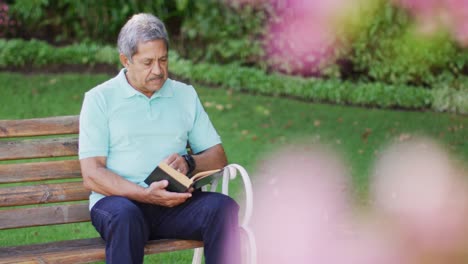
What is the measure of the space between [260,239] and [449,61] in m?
4.99

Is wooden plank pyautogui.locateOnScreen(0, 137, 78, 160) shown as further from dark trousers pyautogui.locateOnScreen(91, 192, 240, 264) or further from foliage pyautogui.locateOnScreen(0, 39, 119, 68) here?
foliage pyautogui.locateOnScreen(0, 39, 119, 68)

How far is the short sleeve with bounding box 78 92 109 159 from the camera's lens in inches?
152

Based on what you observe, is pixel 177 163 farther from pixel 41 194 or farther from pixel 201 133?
pixel 41 194

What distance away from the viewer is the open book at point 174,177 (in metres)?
3.76

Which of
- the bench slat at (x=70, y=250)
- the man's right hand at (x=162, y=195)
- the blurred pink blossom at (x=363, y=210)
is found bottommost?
the blurred pink blossom at (x=363, y=210)

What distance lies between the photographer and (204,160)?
13.4 feet

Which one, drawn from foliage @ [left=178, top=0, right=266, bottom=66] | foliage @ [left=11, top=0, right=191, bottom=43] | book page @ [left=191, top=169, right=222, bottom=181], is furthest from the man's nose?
foliage @ [left=11, top=0, right=191, bottom=43]

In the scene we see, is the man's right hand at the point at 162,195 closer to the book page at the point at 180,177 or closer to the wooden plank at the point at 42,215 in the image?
the book page at the point at 180,177

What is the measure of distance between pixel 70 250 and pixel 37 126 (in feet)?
2.27

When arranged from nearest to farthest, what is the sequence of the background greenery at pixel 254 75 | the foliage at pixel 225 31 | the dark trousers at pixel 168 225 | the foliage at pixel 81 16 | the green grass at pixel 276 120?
the dark trousers at pixel 168 225 < the green grass at pixel 276 120 < the background greenery at pixel 254 75 < the foliage at pixel 225 31 < the foliage at pixel 81 16

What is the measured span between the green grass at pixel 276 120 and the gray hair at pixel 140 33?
2.66 m

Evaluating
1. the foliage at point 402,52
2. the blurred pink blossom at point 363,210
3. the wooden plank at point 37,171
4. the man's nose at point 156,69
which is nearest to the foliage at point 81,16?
the foliage at point 402,52

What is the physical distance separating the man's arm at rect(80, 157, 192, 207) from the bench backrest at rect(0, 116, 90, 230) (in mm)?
267

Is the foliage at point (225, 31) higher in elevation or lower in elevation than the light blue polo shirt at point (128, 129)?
lower
